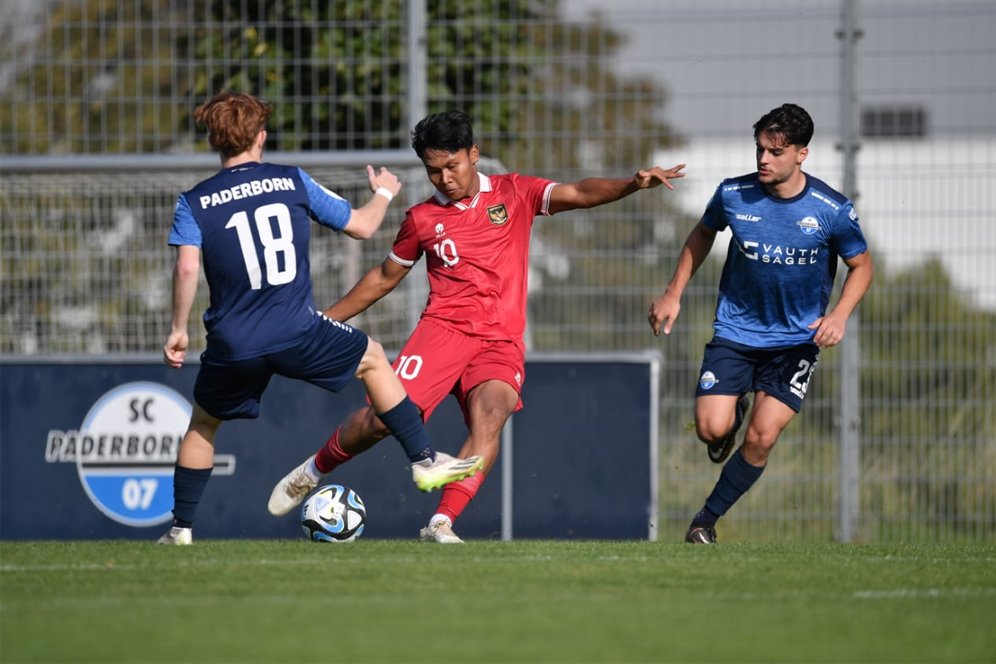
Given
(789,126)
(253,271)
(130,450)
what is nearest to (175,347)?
(253,271)

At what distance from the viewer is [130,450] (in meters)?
11.0

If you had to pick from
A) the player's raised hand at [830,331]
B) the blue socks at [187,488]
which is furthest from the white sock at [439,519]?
the player's raised hand at [830,331]

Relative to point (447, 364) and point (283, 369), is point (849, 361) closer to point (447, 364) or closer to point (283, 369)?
point (447, 364)

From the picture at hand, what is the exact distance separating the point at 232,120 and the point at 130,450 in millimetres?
4866

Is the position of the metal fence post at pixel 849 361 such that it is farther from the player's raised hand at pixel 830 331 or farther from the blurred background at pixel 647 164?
the player's raised hand at pixel 830 331

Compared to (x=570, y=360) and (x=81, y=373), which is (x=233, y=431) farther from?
(x=570, y=360)

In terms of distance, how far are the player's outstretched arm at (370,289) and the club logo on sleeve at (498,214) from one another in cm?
52

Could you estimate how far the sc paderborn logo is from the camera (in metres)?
11.0

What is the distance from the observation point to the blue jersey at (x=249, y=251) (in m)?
6.64

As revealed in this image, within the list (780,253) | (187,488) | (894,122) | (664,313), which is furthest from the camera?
(894,122)

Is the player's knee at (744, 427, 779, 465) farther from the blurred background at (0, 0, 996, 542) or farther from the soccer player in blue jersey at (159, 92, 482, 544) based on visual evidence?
the blurred background at (0, 0, 996, 542)

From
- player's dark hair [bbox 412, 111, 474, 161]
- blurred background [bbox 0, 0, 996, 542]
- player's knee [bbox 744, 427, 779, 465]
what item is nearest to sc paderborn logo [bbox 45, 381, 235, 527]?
blurred background [bbox 0, 0, 996, 542]

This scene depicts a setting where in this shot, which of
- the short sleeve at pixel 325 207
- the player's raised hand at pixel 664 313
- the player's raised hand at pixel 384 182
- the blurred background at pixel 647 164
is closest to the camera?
the short sleeve at pixel 325 207

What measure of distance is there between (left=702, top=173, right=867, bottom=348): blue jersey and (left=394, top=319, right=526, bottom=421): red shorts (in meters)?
1.17
